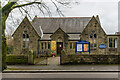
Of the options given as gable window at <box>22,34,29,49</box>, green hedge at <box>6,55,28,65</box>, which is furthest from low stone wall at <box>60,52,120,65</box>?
gable window at <box>22,34,29,49</box>

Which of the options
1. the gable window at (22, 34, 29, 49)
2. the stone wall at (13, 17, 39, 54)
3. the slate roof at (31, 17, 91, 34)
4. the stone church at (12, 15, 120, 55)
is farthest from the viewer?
the slate roof at (31, 17, 91, 34)

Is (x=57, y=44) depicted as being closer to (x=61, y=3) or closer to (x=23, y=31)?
(x=23, y=31)

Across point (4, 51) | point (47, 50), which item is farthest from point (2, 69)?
point (47, 50)

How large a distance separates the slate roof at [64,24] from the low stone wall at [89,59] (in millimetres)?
15072

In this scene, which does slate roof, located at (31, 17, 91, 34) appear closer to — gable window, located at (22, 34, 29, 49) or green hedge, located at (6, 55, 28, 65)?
gable window, located at (22, 34, 29, 49)

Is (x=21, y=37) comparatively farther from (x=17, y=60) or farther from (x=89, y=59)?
(x=89, y=59)

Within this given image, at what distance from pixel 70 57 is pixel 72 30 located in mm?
15756

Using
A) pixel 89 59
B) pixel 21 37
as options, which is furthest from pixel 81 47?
pixel 21 37

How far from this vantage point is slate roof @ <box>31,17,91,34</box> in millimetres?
28812

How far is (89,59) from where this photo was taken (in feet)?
45.0

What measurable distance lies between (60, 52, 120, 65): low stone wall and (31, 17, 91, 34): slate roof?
49.4ft

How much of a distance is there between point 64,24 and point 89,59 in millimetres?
17677

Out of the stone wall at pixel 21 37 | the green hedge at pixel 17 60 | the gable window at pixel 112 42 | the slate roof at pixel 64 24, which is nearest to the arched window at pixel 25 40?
the stone wall at pixel 21 37

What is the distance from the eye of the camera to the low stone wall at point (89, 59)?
13469mm
